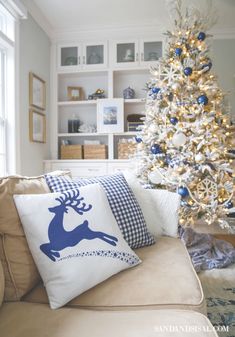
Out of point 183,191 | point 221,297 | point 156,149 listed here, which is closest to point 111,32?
point 156,149

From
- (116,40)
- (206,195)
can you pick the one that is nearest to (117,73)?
(116,40)

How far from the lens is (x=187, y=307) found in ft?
2.79

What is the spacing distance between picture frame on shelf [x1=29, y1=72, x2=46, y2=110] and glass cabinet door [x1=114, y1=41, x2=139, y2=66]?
104 cm

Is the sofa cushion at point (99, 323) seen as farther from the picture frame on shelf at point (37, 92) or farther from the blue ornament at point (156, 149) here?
the picture frame on shelf at point (37, 92)

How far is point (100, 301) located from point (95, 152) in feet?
9.32

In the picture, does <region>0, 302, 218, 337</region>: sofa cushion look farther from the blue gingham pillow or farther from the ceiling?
the ceiling

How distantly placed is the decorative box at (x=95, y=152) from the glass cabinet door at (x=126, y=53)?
1.14 meters

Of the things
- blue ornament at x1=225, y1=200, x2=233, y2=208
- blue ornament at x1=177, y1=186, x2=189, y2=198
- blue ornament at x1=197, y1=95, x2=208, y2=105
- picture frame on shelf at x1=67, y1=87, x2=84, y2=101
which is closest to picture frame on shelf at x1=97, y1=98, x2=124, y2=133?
picture frame on shelf at x1=67, y1=87, x2=84, y2=101

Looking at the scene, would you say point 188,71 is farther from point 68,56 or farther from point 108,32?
point 68,56

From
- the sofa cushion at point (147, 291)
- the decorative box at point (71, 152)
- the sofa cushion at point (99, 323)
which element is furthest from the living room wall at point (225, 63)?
the sofa cushion at point (99, 323)

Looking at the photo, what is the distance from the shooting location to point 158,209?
155cm

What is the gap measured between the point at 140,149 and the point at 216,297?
1496 millimetres

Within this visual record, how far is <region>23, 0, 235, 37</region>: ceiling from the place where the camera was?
3.05m

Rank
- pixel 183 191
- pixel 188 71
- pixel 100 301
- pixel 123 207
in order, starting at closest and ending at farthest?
1. pixel 100 301
2. pixel 123 207
3. pixel 183 191
4. pixel 188 71
